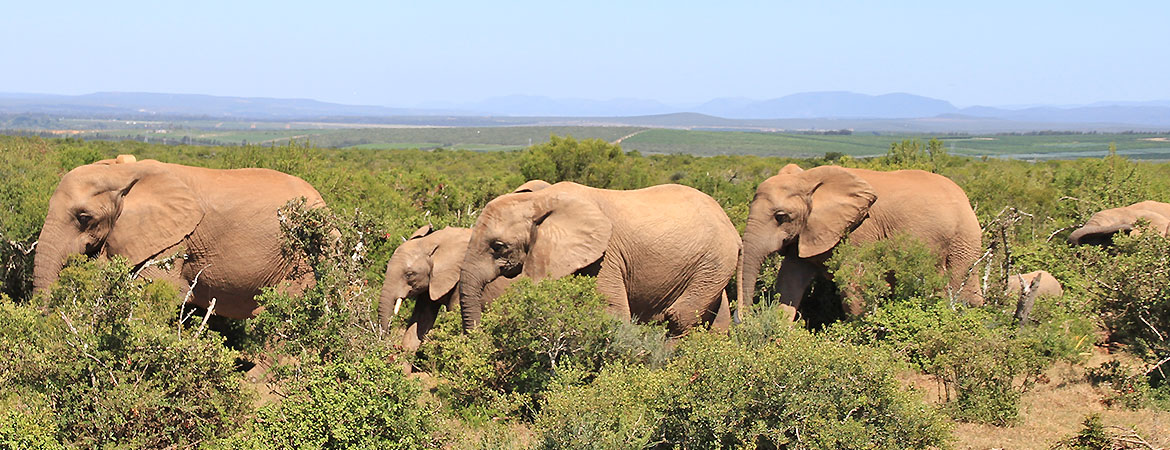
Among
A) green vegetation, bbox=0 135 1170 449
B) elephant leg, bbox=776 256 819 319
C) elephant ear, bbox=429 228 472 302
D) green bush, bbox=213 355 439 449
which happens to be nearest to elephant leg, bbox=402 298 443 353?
elephant ear, bbox=429 228 472 302

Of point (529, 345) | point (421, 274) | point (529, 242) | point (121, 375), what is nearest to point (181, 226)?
point (421, 274)

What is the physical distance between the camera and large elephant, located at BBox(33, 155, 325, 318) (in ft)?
33.1

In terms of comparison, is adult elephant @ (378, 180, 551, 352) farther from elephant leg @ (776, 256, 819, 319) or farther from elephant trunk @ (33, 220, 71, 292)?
elephant leg @ (776, 256, 819, 319)

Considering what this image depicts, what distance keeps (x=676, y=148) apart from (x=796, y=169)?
463ft

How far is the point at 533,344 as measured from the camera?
854 cm

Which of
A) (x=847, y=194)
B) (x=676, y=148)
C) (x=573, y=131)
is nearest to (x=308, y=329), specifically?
(x=847, y=194)

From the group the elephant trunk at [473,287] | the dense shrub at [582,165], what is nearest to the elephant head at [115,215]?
the elephant trunk at [473,287]

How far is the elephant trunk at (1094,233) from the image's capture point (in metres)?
13.3

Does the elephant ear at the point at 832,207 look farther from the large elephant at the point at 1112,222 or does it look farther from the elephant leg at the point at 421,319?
the elephant leg at the point at 421,319

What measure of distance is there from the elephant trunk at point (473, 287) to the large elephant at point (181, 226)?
1.94 metres

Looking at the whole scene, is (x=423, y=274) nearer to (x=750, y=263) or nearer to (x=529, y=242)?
(x=529, y=242)

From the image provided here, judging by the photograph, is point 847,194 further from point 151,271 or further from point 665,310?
point 151,271

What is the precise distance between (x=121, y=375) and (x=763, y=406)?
4.73m

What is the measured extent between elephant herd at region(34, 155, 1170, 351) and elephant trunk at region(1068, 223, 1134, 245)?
2.04 metres
